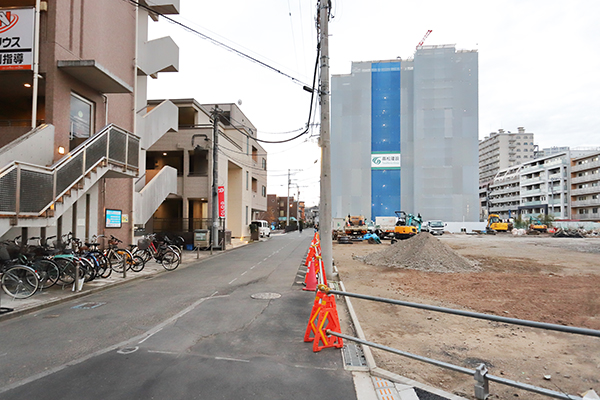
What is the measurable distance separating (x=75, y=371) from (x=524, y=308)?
9497 millimetres

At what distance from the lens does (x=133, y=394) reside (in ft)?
13.3

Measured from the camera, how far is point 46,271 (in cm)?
969

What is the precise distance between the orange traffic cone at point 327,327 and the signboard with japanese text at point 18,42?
13.9m

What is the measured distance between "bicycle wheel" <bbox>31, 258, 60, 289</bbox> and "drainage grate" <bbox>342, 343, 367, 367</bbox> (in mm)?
8473

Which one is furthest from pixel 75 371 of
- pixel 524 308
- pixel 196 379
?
pixel 524 308

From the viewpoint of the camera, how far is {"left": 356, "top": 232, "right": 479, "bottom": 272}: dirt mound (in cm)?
1609

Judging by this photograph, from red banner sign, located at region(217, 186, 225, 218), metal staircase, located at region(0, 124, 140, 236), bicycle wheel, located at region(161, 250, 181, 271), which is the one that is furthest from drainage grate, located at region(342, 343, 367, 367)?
red banner sign, located at region(217, 186, 225, 218)

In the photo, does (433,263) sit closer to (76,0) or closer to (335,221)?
(76,0)

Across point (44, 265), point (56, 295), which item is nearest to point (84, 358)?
point (56, 295)

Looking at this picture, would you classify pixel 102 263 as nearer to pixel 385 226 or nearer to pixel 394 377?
pixel 394 377

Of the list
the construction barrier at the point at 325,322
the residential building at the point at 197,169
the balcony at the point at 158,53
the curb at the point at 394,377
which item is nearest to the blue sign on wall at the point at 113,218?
the residential building at the point at 197,169

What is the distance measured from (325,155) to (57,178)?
8.64 meters

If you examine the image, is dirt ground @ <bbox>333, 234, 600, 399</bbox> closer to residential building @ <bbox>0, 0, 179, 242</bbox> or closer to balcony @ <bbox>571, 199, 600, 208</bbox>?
residential building @ <bbox>0, 0, 179, 242</bbox>

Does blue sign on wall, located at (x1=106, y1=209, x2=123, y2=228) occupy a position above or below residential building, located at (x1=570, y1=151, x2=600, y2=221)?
below
